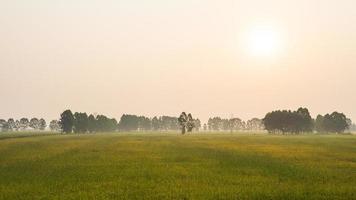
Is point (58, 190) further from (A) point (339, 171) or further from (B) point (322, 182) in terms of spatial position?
(A) point (339, 171)

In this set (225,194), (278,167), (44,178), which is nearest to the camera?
(225,194)

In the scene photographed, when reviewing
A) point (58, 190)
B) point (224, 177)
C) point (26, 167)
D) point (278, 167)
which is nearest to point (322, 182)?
point (224, 177)

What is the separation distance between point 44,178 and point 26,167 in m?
10.5

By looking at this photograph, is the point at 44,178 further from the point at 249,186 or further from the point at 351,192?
the point at 351,192

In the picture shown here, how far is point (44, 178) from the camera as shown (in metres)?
41.4

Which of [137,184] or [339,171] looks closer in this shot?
[137,184]

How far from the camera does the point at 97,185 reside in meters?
37.0

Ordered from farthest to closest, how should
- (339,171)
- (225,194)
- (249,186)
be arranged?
(339,171), (249,186), (225,194)

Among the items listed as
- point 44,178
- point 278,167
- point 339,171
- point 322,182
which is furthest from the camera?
point 278,167

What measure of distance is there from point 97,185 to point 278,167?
72.9 ft

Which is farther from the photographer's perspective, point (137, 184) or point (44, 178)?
point (44, 178)

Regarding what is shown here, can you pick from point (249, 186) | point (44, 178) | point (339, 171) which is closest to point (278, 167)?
point (339, 171)

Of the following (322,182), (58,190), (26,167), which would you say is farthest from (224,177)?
(26,167)

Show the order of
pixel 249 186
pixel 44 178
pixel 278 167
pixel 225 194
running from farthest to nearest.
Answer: pixel 278 167 → pixel 44 178 → pixel 249 186 → pixel 225 194
